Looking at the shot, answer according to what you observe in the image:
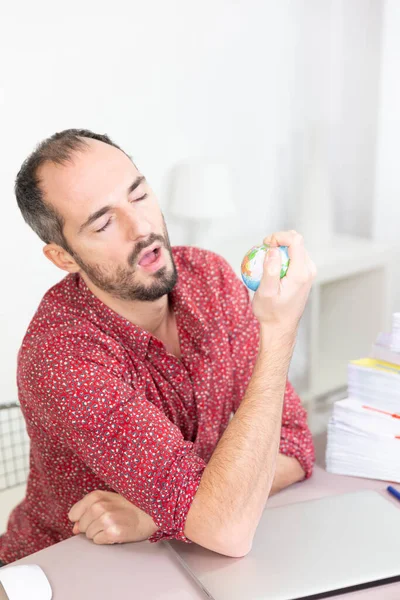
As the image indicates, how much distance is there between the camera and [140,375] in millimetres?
1369

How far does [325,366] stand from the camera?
317 cm

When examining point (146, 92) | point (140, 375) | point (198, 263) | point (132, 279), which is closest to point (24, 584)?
point (140, 375)

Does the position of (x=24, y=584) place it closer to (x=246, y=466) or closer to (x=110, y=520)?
(x=110, y=520)

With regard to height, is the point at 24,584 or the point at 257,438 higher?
the point at 257,438

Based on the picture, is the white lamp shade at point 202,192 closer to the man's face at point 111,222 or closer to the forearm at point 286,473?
the man's face at point 111,222

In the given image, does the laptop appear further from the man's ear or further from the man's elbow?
the man's ear

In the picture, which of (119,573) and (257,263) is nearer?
(119,573)

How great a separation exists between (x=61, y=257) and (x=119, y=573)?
69 cm

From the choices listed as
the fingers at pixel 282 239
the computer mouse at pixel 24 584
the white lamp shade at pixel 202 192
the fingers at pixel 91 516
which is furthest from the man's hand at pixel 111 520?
the white lamp shade at pixel 202 192

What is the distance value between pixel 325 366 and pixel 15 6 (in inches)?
75.5

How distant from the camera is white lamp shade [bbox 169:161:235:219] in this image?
95.7 inches

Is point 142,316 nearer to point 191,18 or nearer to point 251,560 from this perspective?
point 251,560

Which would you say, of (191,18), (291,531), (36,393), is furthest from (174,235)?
(291,531)

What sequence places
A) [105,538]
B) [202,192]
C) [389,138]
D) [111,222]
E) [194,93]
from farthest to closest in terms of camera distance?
[389,138] < [194,93] < [202,192] < [111,222] < [105,538]
